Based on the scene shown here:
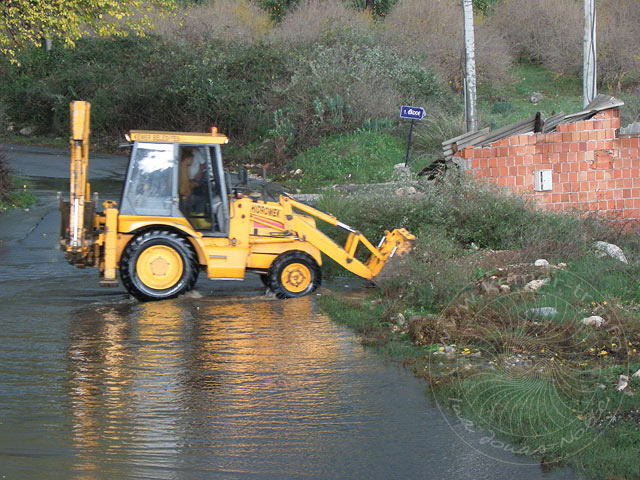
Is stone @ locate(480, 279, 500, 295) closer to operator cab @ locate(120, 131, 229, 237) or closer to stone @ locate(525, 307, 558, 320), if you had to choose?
stone @ locate(525, 307, 558, 320)

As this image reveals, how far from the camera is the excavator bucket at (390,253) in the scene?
12.4 metres

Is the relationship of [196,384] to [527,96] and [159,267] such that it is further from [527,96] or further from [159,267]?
[527,96]

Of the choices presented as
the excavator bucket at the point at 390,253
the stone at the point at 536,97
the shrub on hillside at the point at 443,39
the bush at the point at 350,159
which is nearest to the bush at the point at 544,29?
the shrub on hillside at the point at 443,39

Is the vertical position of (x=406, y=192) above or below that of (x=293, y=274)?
above

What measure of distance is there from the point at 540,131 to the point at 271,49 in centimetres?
1951

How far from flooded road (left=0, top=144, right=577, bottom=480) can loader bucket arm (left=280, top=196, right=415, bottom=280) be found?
2.70ft

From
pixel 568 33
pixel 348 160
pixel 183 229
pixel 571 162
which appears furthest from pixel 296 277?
pixel 568 33

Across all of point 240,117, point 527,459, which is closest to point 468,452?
point 527,459

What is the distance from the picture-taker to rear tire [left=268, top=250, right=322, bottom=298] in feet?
40.5

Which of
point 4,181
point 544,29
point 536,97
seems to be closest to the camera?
point 4,181

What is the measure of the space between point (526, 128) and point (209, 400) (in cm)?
1091

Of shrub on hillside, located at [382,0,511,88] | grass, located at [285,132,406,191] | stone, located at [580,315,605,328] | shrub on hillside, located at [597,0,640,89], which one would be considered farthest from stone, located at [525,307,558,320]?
shrub on hillside, located at [597,0,640,89]

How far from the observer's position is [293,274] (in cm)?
1242

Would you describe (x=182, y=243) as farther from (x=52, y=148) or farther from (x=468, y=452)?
(x=52, y=148)
